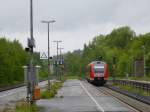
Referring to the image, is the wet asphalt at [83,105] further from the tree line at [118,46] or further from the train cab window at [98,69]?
the tree line at [118,46]

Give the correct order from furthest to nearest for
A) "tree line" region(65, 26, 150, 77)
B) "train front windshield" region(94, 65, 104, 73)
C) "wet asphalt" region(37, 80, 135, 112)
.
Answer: "tree line" region(65, 26, 150, 77) → "train front windshield" region(94, 65, 104, 73) → "wet asphalt" region(37, 80, 135, 112)

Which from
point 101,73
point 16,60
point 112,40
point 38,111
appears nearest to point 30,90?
point 38,111

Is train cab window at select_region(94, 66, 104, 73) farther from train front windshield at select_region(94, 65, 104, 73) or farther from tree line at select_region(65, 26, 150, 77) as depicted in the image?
tree line at select_region(65, 26, 150, 77)

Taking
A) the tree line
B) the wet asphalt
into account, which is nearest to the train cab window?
the wet asphalt

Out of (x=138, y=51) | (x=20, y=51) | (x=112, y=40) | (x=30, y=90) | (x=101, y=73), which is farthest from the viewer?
(x=112, y=40)

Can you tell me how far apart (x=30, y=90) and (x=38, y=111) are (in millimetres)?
2209

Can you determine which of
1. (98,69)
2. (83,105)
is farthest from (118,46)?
(83,105)

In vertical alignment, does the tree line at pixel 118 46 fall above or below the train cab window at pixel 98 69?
above

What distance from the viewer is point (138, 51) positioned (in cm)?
13200

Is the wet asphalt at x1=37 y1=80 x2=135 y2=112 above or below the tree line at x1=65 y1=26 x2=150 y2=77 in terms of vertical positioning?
below

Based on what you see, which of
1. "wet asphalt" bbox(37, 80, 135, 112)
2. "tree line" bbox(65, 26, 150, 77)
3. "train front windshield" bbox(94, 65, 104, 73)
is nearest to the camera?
"wet asphalt" bbox(37, 80, 135, 112)

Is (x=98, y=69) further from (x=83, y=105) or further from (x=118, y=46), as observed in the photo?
(x=118, y=46)

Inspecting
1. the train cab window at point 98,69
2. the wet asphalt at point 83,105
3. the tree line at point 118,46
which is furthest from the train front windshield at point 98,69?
the tree line at point 118,46

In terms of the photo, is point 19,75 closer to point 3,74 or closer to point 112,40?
point 3,74
